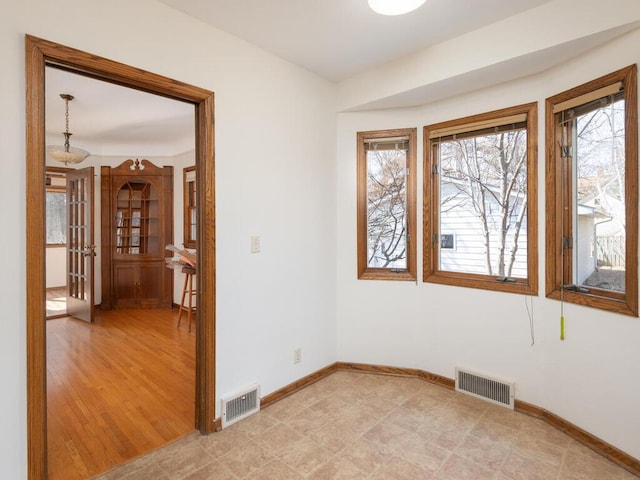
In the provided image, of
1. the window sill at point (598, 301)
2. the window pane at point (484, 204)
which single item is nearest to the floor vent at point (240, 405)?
the window pane at point (484, 204)

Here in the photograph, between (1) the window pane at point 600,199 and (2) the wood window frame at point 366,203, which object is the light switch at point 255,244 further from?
→ (1) the window pane at point 600,199

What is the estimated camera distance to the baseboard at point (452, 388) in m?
1.94

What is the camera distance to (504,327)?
2.57m

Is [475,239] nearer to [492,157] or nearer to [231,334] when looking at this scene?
[492,157]

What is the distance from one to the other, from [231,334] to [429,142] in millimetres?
2224

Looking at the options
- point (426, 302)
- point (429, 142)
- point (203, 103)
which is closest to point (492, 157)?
point (429, 142)

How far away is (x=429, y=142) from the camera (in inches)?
116

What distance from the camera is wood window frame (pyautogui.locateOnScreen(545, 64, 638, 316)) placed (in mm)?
1877

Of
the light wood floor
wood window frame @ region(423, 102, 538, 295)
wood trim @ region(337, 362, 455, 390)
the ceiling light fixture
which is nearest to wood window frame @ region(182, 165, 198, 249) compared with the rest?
the light wood floor

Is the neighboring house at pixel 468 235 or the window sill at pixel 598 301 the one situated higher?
the neighboring house at pixel 468 235

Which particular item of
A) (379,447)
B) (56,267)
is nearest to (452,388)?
(379,447)

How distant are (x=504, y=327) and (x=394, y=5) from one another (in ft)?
7.45

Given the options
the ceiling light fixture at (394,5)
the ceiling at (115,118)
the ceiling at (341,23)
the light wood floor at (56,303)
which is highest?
the ceiling at (115,118)

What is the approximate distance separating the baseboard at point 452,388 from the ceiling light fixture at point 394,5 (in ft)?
8.70
